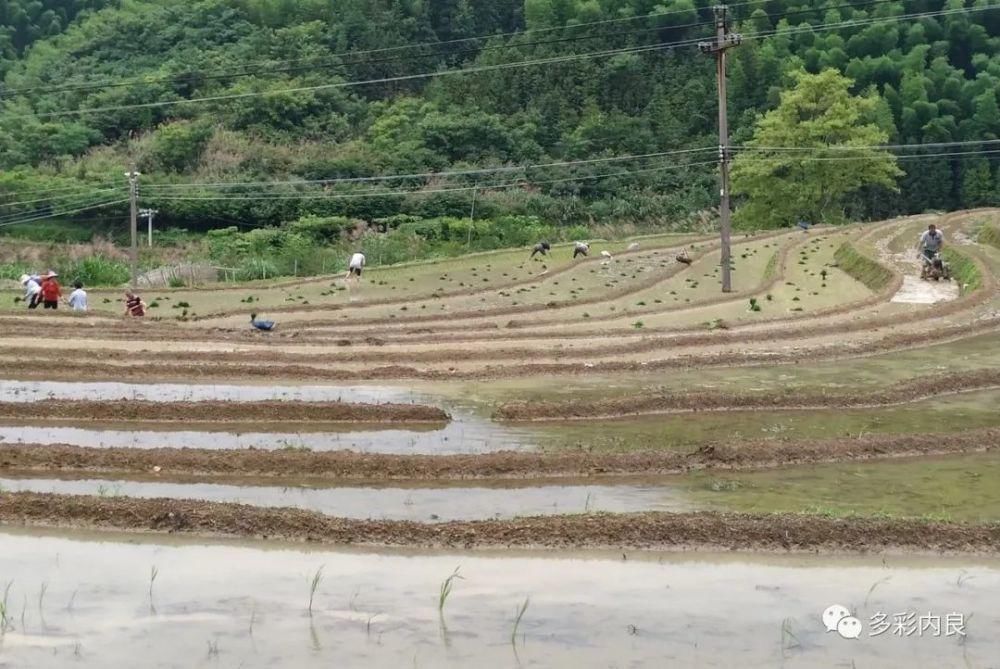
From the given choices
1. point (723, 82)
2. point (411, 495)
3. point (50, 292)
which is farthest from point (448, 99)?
point (411, 495)

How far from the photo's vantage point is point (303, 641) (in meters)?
9.53

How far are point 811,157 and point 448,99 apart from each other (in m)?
28.7

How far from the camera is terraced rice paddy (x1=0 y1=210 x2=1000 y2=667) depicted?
9797 mm

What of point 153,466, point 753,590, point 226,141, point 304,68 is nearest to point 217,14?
point 304,68

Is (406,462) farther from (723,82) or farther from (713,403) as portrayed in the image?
(723,82)

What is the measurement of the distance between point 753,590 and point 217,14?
94995mm

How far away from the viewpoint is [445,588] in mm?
10391

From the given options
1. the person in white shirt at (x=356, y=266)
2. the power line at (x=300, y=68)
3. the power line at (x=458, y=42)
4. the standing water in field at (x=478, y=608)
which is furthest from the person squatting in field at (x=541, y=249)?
the power line at (x=458, y=42)

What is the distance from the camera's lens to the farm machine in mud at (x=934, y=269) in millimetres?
37031

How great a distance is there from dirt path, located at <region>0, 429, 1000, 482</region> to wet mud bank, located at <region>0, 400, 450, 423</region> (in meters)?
3.04

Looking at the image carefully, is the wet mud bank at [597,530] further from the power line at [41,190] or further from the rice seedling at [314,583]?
the power line at [41,190]

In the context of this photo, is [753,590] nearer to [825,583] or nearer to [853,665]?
[825,583]

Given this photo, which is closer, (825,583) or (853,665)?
(853,665)

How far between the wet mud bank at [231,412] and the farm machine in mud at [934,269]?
22195 millimetres
